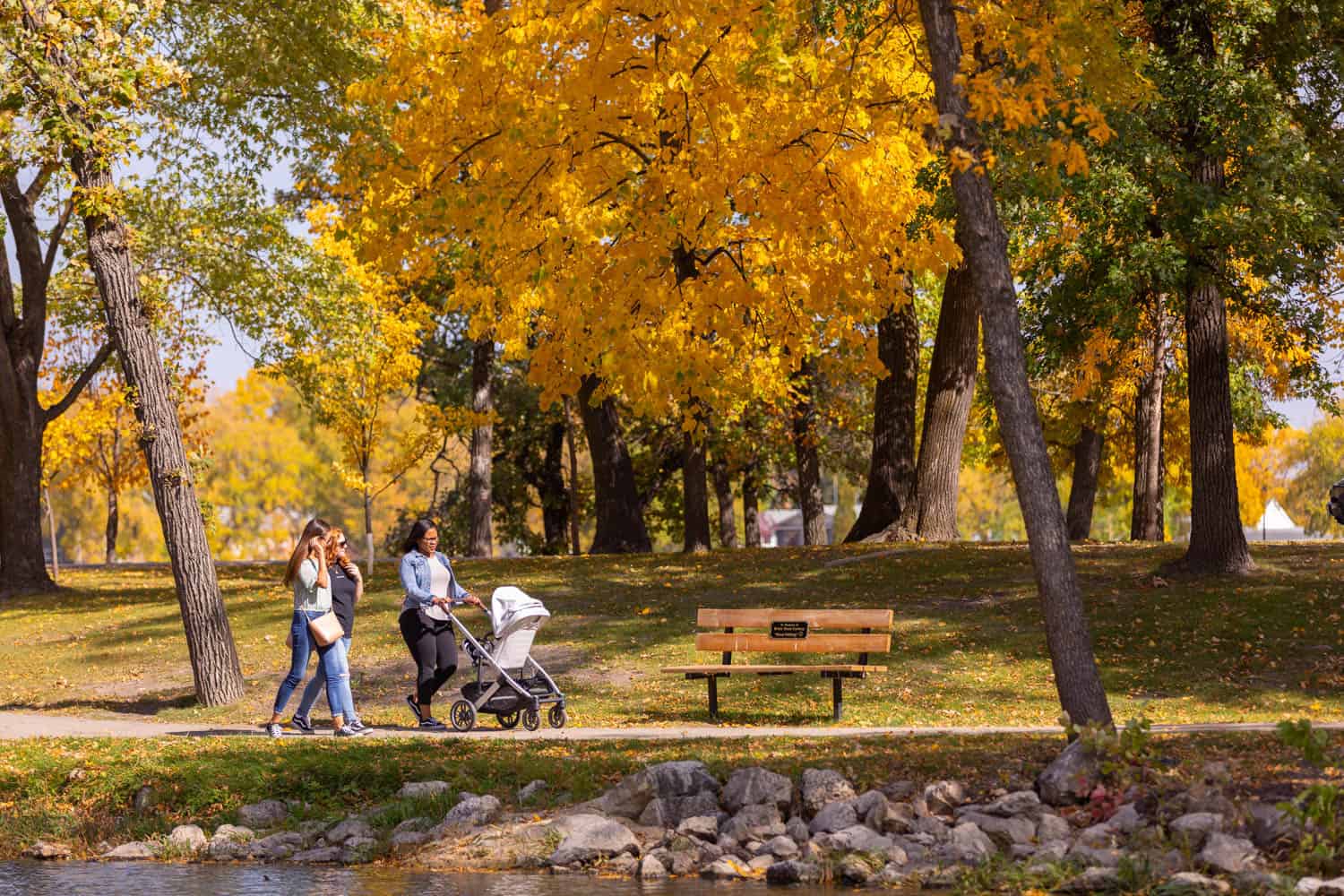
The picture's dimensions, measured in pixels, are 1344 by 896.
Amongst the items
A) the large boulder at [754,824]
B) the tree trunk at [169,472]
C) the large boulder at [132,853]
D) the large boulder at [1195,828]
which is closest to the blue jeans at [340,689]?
the large boulder at [132,853]

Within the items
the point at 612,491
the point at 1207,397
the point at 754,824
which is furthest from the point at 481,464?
the point at 754,824

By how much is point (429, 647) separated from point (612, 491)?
56.8 ft

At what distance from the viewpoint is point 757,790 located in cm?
1046

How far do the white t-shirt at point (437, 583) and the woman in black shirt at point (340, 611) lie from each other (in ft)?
2.08

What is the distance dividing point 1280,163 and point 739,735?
10120 mm

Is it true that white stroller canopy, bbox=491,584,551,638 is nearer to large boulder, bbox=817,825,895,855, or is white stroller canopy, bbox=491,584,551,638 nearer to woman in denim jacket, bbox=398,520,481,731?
woman in denim jacket, bbox=398,520,481,731

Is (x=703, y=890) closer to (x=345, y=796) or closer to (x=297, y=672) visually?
(x=345, y=796)

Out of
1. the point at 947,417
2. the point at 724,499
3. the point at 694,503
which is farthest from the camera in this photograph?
the point at 724,499

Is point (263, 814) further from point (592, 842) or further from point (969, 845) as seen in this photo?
point (969, 845)

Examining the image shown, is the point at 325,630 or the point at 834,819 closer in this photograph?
the point at 834,819

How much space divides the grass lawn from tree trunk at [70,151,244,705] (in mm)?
489

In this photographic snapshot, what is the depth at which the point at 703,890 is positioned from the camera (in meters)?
9.35

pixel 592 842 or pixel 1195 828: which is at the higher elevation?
pixel 1195 828

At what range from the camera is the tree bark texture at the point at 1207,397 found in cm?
1933
